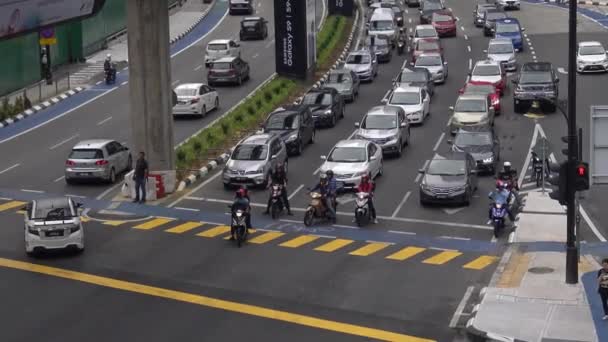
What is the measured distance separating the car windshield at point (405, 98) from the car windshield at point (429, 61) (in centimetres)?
929

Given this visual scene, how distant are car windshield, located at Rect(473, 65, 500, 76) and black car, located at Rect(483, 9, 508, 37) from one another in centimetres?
1713

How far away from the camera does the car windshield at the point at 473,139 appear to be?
4394cm

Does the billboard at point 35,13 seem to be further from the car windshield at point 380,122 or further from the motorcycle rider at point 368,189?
the car windshield at point 380,122

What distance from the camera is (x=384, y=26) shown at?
74.6 meters

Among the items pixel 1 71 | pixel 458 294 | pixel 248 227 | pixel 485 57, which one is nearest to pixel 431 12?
pixel 485 57

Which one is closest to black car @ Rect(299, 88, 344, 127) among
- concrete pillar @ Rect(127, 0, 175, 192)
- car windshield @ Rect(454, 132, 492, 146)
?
car windshield @ Rect(454, 132, 492, 146)

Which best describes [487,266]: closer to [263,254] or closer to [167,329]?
[263,254]

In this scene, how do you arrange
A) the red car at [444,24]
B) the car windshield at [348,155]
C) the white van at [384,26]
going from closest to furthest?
the car windshield at [348,155] < the white van at [384,26] < the red car at [444,24]

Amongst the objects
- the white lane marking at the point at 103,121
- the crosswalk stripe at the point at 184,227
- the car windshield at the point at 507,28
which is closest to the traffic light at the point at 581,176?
the crosswalk stripe at the point at 184,227

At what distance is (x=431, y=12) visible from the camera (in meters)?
82.4

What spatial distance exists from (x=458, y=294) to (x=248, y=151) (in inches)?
606

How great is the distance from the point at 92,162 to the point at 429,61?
24.9m

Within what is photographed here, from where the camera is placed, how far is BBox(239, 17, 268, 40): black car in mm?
77938

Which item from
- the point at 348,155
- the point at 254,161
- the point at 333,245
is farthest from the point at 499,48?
the point at 333,245
